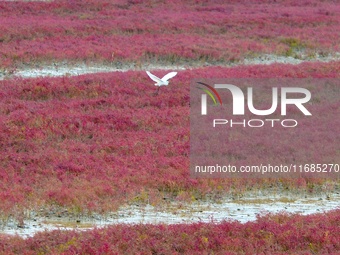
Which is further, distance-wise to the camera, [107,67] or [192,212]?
[107,67]

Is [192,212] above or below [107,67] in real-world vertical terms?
above

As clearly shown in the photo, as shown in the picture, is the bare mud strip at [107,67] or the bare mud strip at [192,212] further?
the bare mud strip at [107,67]

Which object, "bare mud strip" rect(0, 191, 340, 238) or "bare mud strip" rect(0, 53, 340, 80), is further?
"bare mud strip" rect(0, 53, 340, 80)

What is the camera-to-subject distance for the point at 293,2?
4750cm

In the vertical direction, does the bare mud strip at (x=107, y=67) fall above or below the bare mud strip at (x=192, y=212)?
below

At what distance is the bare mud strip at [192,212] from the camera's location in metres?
13.7

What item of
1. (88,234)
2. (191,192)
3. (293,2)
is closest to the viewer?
(88,234)

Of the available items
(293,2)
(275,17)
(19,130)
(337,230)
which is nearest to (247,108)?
(19,130)

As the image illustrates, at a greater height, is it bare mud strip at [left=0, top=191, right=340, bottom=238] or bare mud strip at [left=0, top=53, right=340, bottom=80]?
bare mud strip at [left=0, top=191, right=340, bottom=238]

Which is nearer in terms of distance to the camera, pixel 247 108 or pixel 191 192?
pixel 191 192

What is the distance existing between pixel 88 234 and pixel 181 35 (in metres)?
24.7

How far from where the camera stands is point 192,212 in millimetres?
14828

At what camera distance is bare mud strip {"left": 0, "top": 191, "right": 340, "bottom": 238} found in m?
13.7

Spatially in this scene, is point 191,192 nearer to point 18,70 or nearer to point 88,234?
point 88,234
